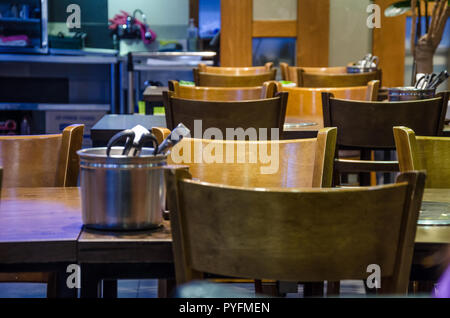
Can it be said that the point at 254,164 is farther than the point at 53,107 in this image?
No

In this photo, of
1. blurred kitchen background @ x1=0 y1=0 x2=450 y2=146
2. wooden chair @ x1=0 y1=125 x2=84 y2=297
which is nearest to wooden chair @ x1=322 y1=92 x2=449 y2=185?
wooden chair @ x1=0 y1=125 x2=84 y2=297

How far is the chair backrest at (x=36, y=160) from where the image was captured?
1.81 metres

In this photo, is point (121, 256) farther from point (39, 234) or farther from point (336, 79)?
point (336, 79)

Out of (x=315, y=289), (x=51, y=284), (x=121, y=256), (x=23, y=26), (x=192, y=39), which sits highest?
(x=23, y=26)

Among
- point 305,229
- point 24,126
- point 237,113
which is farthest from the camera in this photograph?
point 24,126

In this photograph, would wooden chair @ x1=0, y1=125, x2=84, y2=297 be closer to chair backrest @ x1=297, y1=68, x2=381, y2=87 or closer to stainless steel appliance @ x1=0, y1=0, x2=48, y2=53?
chair backrest @ x1=297, y1=68, x2=381, y2=87

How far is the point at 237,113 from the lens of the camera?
2422 millimetres

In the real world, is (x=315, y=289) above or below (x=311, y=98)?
below

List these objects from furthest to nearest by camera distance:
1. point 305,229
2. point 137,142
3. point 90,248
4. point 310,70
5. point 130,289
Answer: point 310,70 < point 130,289 < point 137,142 < point 90,248 < point 305,229

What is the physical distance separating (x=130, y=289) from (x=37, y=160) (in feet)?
5.18

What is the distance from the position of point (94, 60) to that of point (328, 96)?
467 cm

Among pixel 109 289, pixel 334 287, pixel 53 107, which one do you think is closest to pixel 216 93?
pixel 334 287

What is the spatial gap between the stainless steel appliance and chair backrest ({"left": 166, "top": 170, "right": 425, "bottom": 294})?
629cm

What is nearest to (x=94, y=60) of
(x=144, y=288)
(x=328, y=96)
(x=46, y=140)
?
(x=144, y=288)
